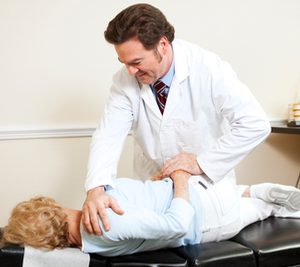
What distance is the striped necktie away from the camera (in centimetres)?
154

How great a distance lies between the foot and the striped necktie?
0.57 meters

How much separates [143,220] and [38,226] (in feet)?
1.10

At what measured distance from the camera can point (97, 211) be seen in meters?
1.20

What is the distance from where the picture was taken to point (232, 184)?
1.57 m

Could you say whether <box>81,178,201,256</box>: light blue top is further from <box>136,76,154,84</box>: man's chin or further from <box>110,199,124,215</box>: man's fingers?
<box>136,76,154,84</box>: man's chin

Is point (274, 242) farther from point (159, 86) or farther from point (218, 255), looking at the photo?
point (159, 86)

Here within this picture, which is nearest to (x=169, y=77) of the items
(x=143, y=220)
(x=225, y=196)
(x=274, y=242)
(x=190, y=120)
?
(x=190, y=120)

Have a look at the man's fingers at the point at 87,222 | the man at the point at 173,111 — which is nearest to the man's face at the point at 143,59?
the man at the point at 173,111

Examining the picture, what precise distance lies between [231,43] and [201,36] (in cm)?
23

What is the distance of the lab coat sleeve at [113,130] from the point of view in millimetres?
1475

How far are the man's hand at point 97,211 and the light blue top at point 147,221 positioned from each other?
18 millimetres

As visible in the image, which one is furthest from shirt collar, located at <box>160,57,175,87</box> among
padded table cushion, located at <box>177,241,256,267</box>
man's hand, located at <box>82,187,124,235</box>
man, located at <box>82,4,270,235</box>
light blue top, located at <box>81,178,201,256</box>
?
padded table cushion, located at <box>177,241,256,267</box>

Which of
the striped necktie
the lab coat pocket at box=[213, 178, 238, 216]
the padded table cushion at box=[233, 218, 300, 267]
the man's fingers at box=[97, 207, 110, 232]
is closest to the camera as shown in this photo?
the man's fingers at box=[97, 207, 110, 232]

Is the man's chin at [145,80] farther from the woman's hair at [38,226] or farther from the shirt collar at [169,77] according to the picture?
the woman's hair at [38,226]
